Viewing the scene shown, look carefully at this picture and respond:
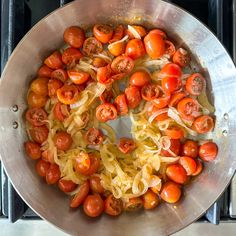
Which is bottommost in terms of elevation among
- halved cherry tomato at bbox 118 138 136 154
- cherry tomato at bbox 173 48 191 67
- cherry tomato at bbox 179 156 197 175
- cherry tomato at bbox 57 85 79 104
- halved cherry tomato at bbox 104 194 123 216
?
halved cherry tomato at bbox 104 194 123 216

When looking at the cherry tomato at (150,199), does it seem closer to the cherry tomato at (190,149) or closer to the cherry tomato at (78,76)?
the cherry tomato at (190,149)

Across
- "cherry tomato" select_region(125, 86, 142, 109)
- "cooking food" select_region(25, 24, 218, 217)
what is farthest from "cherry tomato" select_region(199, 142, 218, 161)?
"cherry tomato" select_region(125, 86, 142, 109)

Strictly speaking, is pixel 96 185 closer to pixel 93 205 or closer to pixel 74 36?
pixel 93 205

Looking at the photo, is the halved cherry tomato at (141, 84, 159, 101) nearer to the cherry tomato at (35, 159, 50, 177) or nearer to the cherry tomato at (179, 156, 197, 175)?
the cherry tomato at (179, 156, 197, 175)

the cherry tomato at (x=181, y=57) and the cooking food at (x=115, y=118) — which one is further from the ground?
the cherry tomato at (x=181, y=57)

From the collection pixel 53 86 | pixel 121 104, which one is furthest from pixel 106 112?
pixel 53 86

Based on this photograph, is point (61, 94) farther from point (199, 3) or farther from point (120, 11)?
point (199, 3)

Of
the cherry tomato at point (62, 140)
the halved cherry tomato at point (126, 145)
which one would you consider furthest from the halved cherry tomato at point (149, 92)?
the cherry tomato at point (62, 140)
